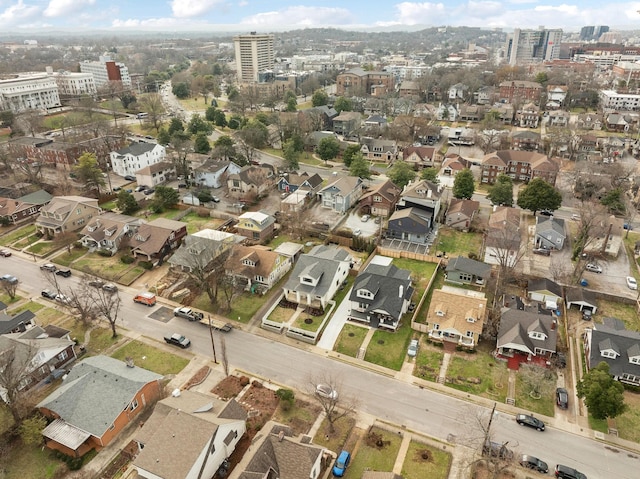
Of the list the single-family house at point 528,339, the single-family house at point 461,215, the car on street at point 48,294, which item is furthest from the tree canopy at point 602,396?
the car on street at point 48,294

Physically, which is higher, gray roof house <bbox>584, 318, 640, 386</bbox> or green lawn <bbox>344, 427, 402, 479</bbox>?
gray roof house <bbox>584, 318, 640, 386</bbox>

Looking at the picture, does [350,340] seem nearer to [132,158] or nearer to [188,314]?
[188,314]

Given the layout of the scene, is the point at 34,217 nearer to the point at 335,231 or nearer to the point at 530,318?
the point at 335,231

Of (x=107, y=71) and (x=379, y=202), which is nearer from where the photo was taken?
(x=379, y=202)

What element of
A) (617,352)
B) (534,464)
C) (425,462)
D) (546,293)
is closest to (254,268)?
(425,462)

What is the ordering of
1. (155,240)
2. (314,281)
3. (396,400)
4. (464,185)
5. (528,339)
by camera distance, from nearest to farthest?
(396,400) → (528,339) → (314,281) → (155,240) → (464,185)

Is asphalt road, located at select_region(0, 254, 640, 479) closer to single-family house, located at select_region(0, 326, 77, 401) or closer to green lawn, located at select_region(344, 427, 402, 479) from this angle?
green lawn, located at select_region(344, 427, 402, 479)

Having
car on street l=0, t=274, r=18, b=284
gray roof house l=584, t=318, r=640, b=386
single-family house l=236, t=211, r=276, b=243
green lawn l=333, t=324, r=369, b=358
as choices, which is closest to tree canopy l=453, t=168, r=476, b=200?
single-family house l=236, t=211, r=276, b=243

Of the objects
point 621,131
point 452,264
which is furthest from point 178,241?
point 621,131
